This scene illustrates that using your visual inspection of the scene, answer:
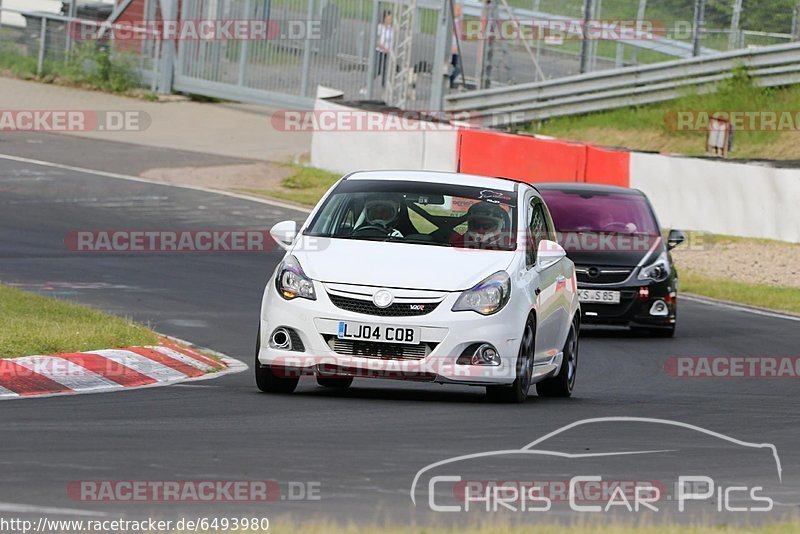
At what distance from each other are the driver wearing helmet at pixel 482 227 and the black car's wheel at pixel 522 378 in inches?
25.7

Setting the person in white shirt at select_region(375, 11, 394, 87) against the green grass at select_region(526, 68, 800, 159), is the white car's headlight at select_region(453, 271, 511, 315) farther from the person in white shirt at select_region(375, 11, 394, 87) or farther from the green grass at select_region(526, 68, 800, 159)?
the person in white shirt at select_region(375, 11, 394, 87)

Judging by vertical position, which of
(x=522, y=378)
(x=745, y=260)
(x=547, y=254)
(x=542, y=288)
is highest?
(x=547, y=254)

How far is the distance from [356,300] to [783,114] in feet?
82.2

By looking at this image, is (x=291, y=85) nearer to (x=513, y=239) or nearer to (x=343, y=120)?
(x=343, y=120)

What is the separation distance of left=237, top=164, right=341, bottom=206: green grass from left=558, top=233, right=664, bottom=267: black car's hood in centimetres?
1019

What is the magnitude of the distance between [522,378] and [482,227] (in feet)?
3.57

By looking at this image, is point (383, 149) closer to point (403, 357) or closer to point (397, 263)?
point (397, 263)

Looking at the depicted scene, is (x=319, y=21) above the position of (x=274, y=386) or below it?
above

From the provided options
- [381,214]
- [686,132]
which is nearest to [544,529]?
[381,214]

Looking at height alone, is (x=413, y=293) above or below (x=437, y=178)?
below

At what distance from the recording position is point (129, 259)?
790 inches

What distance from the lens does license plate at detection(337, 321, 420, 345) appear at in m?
10.0

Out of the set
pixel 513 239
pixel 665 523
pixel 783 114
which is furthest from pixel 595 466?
pixel 783 114

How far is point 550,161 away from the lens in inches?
1035
